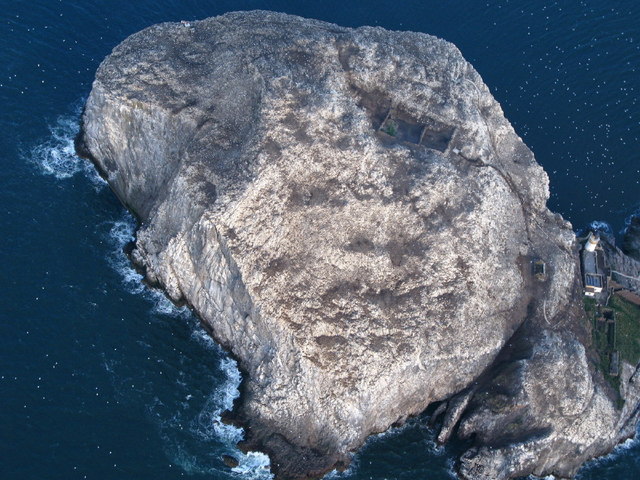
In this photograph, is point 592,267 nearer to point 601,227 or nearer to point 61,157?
point 601,227

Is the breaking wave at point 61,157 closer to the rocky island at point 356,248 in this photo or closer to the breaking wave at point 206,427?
the rocky island at point 356,248

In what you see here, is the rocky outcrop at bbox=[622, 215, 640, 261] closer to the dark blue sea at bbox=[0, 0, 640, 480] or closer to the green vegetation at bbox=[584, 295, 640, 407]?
the dark blue sea at bbox=[0, 0, 640, 480]

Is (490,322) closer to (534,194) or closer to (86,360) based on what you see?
(534,194)

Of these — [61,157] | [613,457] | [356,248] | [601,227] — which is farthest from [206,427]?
[601,227]

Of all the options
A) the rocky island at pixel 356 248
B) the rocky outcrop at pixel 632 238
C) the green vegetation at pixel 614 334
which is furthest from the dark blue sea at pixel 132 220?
the green vegetation at pixel 614 334

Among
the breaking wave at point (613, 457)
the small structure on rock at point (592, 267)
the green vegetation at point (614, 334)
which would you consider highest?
the small structure on rock at point (592, 267)

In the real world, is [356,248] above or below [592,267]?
below
